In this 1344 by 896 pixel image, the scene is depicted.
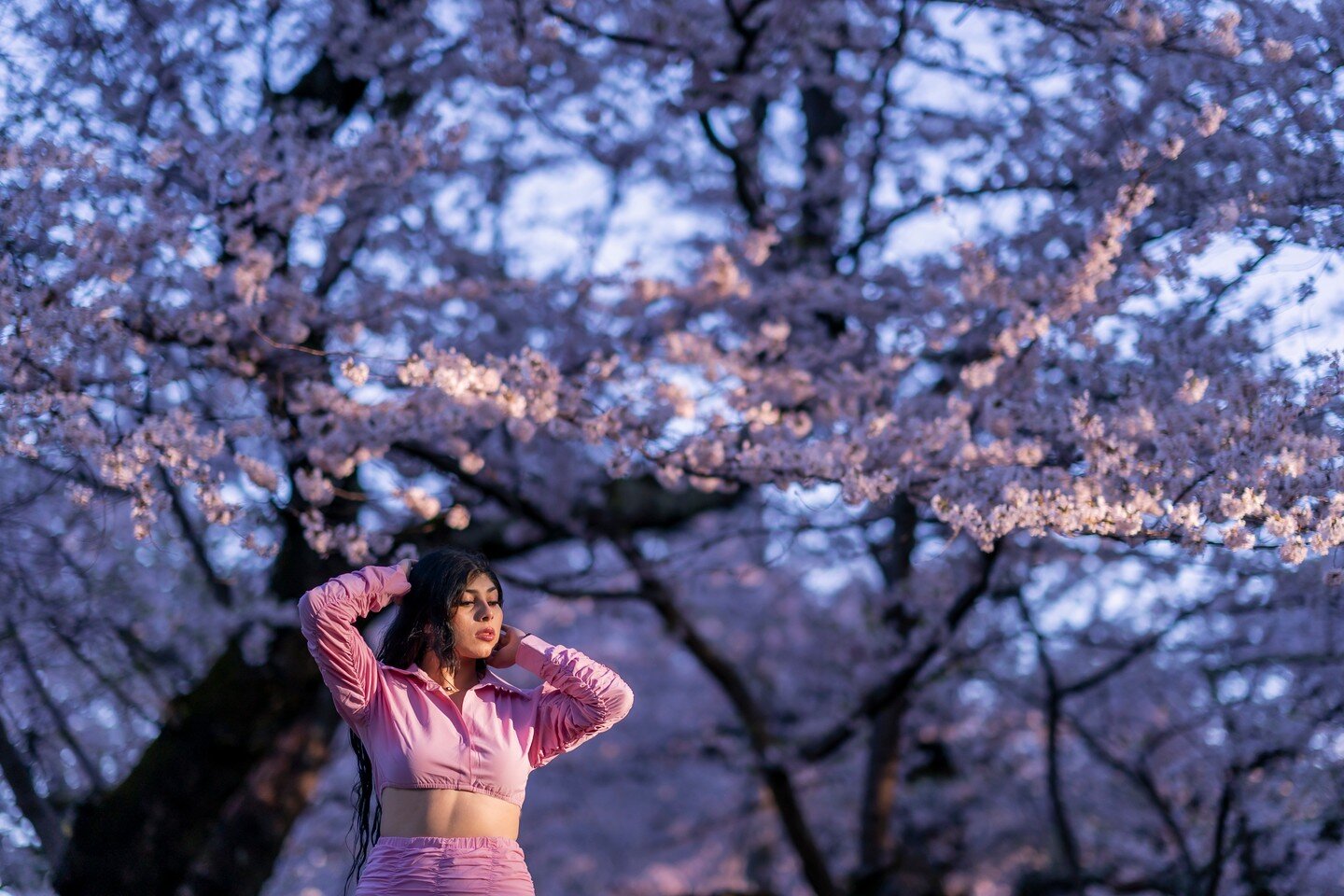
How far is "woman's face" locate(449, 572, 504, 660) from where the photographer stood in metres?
3.41

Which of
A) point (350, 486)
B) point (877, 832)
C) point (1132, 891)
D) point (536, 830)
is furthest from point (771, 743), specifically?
point (536, 830)

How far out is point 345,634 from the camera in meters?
3.17

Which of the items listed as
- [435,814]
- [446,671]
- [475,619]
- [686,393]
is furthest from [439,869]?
[686,393]

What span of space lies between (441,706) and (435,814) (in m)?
0.29

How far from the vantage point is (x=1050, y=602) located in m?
11.9

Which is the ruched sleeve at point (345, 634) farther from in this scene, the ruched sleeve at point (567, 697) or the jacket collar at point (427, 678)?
the ruched sleeve at point (567, 697)

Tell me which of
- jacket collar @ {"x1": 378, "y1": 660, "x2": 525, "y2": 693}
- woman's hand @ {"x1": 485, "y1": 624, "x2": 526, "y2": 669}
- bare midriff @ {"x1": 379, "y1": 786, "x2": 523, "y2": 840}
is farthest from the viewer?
woman's hand @ {"x1": 485, "y1": 624, "x2": 526, "y2": 669}

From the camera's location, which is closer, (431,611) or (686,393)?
(431,611)

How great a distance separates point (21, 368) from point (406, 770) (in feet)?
8.53

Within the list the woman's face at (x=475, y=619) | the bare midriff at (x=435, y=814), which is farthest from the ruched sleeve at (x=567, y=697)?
the bare midriff at (x=435, y=814)

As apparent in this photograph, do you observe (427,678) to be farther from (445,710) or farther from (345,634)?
(345,634)

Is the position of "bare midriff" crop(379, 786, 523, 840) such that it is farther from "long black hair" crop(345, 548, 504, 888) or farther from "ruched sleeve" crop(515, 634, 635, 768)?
"ruched sleeve" crop(515, 634, 635, 768)

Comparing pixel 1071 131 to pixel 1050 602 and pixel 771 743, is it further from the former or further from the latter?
pixel 1050 602

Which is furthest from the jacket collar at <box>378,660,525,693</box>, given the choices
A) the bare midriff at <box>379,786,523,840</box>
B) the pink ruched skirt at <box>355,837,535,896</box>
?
the pink ruched skirt at <box>355,837,535,896</box>
